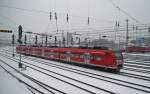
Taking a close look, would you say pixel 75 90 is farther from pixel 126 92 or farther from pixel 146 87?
pixel 146 87

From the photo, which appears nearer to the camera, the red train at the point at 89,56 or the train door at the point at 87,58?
the red train at the point at 89,56

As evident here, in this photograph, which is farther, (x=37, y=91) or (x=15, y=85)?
(x=15, y=85)

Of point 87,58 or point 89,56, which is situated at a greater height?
point 89,56

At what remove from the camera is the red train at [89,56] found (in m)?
21.3

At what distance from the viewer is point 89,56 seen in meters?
24.7

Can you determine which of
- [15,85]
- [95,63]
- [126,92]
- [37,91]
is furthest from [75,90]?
[95,63]

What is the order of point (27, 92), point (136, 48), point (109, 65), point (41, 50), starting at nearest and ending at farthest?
1. point (27, 92)
2. point (109, 65)
3. point (41, 50)
4. point (136, 48)

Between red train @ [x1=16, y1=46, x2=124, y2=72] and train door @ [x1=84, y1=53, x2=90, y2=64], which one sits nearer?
red train @ [x1=16, y1=46, x2=124, y2=72]

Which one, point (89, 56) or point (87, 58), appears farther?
point (87, 58)

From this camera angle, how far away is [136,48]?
50.1 meters

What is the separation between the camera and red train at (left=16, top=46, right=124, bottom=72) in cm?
2126

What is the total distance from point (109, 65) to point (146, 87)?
686 centimetres

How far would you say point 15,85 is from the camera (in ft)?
48.9

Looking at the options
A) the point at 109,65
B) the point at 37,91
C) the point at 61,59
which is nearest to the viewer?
the point at 37,91
